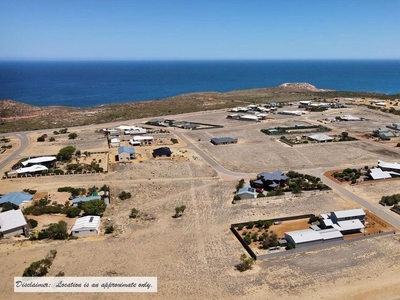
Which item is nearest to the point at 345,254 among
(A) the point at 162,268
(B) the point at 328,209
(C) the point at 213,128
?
(B) the point at 328,209

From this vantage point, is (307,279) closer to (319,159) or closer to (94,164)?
(319,159)

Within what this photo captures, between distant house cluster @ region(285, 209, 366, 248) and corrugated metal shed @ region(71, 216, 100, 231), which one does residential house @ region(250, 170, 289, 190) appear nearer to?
distant house cluster @ region(285, 209, 366, 248)

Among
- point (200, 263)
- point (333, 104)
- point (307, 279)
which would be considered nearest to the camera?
point (307, 279)

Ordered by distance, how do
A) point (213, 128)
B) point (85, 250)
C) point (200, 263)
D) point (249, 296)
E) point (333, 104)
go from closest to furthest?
point (249, 296)
point (200, 263)
point (85, 250)
point (213, 128)
point (333, 104)

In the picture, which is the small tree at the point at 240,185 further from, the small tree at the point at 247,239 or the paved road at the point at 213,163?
the small tree at the point at 247,239

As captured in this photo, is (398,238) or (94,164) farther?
(94,164)

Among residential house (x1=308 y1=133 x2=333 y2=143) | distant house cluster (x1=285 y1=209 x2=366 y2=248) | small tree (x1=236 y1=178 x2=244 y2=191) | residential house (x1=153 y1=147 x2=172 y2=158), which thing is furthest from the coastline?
distant house cluster (x1=285 y1=209 x2=366 y2=248)
